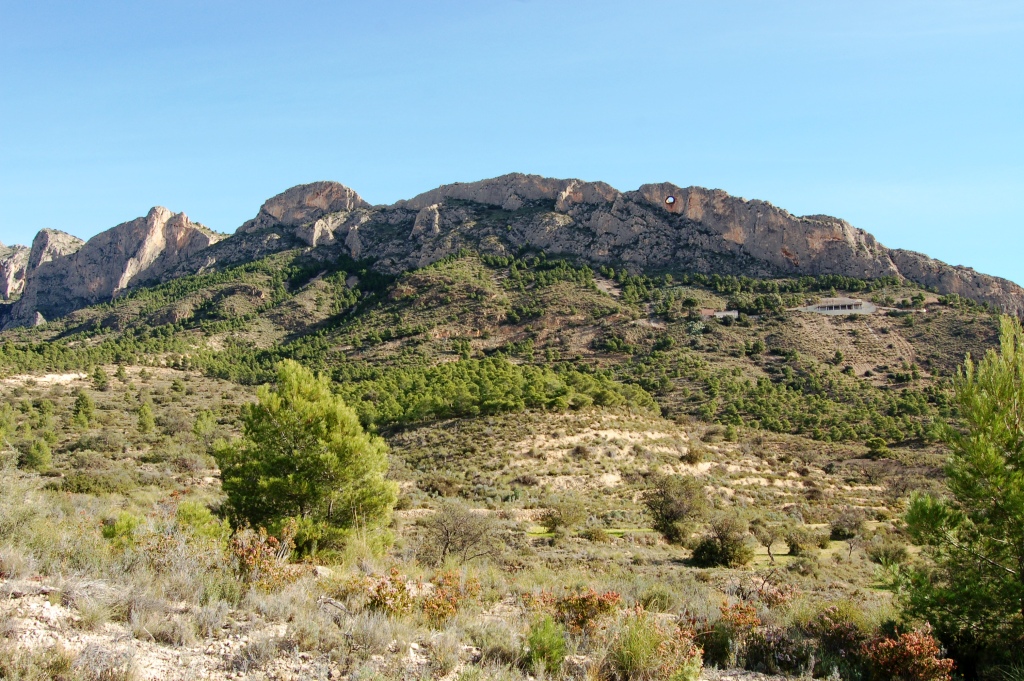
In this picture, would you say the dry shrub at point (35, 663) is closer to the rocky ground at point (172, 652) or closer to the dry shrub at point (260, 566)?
the rocky ground at point (172, 652)

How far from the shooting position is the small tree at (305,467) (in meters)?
11.1

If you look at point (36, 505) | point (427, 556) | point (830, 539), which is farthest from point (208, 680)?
point (830, 539)

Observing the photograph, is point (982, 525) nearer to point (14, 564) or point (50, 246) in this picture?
point (14, 564)

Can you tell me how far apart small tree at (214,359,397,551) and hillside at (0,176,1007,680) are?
0.93 metres

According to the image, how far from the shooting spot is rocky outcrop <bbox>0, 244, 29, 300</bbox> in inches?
5153

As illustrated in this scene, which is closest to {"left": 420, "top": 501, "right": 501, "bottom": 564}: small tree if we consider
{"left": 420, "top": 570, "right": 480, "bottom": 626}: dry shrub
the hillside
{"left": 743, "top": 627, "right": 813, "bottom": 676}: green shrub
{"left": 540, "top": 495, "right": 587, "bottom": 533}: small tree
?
the hillside

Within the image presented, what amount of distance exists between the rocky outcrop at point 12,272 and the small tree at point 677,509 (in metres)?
158

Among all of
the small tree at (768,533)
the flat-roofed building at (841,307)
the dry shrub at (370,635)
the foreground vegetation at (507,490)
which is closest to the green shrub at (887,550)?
the foreground vegetation at (507,490)

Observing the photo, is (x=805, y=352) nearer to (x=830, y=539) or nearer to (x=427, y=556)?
(x=830, y=539)

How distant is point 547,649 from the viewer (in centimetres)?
515

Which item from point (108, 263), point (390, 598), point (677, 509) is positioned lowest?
point (677, 509)

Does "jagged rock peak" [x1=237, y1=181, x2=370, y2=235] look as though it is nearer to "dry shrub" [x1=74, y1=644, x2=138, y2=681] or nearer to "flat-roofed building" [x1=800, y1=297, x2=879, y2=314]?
"flat-roofed building" [x1=800, y1=297, x2=879, y2=314]

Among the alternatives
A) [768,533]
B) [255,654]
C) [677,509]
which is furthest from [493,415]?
[255,654]

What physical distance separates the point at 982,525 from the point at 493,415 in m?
29.4
